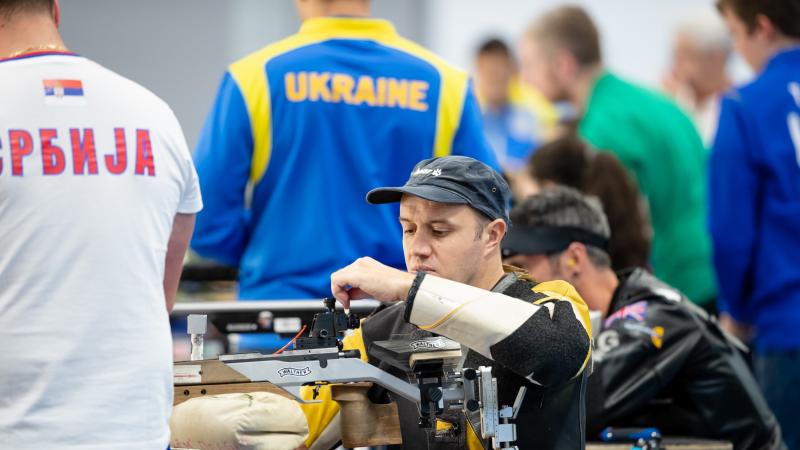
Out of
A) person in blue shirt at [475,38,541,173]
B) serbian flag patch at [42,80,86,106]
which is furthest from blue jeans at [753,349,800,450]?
person in blue shirt at [475,38,541,173]

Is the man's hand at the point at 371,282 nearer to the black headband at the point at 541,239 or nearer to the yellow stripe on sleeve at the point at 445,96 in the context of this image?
the black headband at the point at 541,239

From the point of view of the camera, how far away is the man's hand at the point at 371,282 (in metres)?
2.78

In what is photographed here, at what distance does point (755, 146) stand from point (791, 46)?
1.29 ft

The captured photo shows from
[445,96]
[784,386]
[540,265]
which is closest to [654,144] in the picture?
[784,386]

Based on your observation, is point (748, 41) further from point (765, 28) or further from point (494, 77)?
point (494, 77)

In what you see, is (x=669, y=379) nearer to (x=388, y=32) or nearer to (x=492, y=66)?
(x=388, y=32)

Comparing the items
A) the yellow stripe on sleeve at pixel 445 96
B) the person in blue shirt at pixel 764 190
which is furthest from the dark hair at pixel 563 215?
the person in blue shirt at pixel 764 190

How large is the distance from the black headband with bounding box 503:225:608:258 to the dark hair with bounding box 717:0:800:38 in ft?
4.22

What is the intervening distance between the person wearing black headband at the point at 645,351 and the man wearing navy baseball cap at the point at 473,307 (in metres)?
0.78

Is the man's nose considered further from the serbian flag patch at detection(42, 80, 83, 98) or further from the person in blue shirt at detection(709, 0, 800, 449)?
the person in blue shirt at detection(709, 0, 800, 449)

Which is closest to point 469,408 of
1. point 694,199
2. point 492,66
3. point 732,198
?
point 732,198

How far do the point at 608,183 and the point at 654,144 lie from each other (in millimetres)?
1125

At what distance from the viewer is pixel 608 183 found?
4930 mm

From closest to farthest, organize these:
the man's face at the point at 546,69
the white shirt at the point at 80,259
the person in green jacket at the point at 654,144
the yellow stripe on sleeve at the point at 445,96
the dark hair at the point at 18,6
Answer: the white shirt at the point at 80,259 → the dark hair at the point at 18,6 → the yellow stripe on sleeve at the point at 445,96 → the person in green jacket at the point at 654,144 → the man's face at the point at 546,69
